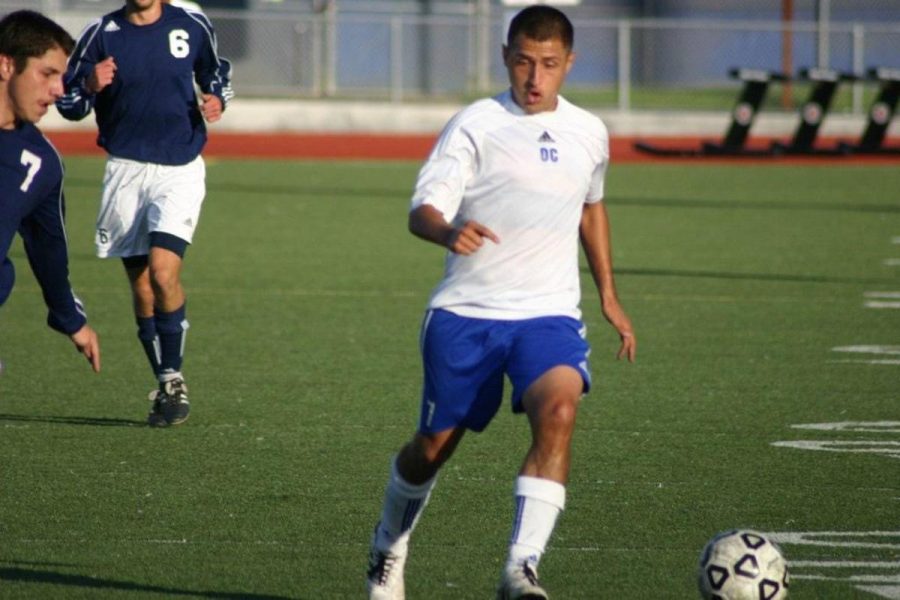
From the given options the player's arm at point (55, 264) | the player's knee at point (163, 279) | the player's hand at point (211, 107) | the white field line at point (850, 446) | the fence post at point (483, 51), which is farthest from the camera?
the fence post at point (483, 51)

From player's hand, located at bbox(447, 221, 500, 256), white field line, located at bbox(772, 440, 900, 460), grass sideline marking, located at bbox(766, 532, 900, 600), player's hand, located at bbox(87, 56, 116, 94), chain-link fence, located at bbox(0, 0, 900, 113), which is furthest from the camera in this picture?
chain-link fence, located at bbox(0, 0, 900, 113)

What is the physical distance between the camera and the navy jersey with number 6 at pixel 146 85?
30.0 ft

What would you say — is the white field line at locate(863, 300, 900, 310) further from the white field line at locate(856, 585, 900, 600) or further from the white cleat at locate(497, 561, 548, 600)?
the white cleat at locate(497, 561, 548, 600)

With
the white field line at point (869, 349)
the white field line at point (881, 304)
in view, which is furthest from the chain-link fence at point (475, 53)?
the white field line at point (869, 349)

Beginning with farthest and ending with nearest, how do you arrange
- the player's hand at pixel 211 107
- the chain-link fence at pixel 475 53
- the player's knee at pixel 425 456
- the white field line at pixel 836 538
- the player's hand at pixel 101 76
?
the chain-link fence at pixel 475 53
the player's hand at pixel 211 107
the player's hand at pixel 101 76
the white field line at pixel 836 538
the player's knee at pixel 425 456

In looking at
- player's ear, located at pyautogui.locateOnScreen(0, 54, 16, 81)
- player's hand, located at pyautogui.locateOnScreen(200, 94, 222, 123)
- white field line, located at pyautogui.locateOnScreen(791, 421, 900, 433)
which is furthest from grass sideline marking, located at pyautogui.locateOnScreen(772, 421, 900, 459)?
player's ear, located at pyautogui.locateOnScreen(0, 54, 16, 81)

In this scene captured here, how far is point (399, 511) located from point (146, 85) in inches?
166

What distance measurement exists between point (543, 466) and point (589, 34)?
34903 mm

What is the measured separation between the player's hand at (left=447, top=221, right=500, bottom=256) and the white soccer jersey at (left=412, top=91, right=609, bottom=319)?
29cm

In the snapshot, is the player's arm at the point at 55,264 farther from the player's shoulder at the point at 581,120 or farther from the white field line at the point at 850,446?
the white field line at the point at 850,446

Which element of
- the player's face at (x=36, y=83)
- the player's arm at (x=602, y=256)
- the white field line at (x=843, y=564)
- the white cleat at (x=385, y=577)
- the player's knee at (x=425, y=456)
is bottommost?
the white field line at (x=843, y=564)

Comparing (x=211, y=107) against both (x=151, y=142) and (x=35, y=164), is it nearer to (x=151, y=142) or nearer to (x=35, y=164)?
(x=151, y=142)

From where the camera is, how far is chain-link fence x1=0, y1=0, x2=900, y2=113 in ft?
114

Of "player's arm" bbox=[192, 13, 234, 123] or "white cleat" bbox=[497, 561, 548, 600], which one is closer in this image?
"white cleat" bbox=[497, 561, 548, 600]
